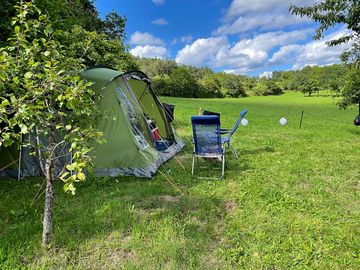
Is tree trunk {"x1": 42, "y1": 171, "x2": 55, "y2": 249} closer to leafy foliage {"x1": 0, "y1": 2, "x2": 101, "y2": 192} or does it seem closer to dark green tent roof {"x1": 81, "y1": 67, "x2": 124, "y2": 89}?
leafy foliage {"x1": 0, "y1": 2, "x2": 101, "y2": 192}

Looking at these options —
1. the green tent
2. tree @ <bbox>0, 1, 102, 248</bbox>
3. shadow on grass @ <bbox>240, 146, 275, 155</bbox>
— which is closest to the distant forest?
shadow on grass @ <bbox>240, 146, 275, 155</bbox>

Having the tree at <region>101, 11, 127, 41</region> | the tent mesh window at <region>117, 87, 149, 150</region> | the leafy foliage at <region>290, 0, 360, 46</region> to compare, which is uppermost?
the tree at <region>101, 11, 127, 41</region>

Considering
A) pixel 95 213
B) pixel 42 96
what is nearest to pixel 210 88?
pixel 95 213

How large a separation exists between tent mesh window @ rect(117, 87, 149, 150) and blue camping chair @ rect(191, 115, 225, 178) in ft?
3.35

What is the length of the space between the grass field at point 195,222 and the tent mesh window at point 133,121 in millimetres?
696

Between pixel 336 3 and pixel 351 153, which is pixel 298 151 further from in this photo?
pixel 336 3

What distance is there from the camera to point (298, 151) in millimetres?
7711

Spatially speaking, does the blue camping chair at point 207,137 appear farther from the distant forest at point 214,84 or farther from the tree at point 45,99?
the distant forest at point 214,84

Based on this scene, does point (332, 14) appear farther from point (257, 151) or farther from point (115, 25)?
point (115, 25)

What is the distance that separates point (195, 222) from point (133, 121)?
9.01ft

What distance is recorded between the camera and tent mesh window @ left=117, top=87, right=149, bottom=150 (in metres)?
5.58

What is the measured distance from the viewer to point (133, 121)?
226 inches

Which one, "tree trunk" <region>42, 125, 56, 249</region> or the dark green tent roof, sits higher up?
the dark green tent roof

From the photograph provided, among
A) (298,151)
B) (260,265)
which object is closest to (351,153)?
(298,151)
